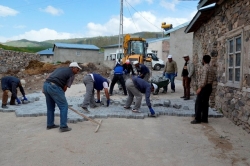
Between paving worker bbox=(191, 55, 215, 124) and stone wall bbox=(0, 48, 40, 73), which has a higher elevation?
stone wall bbox=(0, 48, 40, 73)

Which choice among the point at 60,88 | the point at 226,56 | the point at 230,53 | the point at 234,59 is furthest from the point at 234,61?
the point at 60,88

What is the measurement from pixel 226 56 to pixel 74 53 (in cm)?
3624

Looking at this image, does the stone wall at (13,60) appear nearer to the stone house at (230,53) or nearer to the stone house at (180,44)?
the stone house at (180,44)

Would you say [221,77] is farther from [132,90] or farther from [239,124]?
[132,90]

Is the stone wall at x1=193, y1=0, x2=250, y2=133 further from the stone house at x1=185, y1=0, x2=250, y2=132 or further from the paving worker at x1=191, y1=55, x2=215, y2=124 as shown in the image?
the paving worker at x1=191, y1=55, x2=215, y2=124

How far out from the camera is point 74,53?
4166cm

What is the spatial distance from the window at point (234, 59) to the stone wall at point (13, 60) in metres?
24.7

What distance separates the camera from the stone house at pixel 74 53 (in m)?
41.0

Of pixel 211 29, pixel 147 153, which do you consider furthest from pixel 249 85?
pixel 211 29

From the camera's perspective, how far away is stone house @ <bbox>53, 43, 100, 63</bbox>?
135 feet

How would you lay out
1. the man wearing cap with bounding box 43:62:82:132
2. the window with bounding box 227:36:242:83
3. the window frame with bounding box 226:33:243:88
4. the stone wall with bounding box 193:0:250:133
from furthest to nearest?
the window with bounding box 227:36:242:83
the window frame with bounding box 226:33:243:88
the stone wall with bounding box 193:0:250:133
the man wearing cap with bounding box 43:62:82:132

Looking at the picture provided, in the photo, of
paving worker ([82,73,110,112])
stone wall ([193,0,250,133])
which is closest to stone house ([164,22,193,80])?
stone wall ([193,0,250,133])

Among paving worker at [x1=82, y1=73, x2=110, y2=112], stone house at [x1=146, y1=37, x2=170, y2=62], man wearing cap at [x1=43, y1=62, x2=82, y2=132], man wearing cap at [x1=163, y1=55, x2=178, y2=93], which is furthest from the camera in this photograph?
stone house at [x1=146, y1=37, x2=170, y2=62]

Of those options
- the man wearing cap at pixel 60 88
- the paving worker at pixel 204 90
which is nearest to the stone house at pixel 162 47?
the paving worker at pixel 204 90
